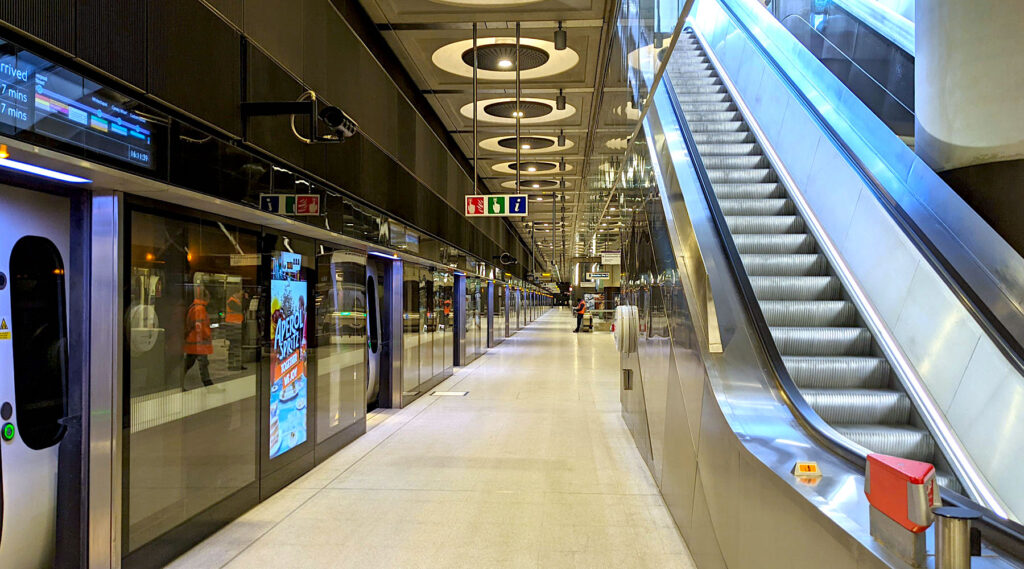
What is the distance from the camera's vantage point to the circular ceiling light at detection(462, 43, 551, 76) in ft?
27.1

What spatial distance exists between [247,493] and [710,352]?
10.7 feet

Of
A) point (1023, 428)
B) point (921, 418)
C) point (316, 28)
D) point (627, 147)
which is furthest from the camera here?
point (627, 147)

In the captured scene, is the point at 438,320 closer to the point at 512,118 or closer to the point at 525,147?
the point at 512,118

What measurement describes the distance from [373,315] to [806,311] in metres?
5.43

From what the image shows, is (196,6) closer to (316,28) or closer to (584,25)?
(316,28)

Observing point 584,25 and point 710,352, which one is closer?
point 710,352

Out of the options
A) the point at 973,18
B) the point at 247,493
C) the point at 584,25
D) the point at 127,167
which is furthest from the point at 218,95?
the point at 584,25

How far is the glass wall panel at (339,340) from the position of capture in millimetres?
5801

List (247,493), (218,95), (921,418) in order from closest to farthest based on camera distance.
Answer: (921,418)
(218,95)
(247,493)

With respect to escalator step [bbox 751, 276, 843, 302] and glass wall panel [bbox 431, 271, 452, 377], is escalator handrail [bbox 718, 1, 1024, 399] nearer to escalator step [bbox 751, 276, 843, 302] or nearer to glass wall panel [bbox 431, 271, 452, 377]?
escalator step [bbox 751, 276, 843, 302]

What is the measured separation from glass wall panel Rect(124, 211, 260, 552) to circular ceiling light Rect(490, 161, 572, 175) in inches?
441

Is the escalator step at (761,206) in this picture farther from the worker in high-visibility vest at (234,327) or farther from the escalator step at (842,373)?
the worker in high-visibility vest at (234,327)

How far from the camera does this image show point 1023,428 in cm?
275

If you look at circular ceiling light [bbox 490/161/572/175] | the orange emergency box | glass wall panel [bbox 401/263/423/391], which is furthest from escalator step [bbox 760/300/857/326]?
circular ceiling light [bbox 490/161/572/175]
